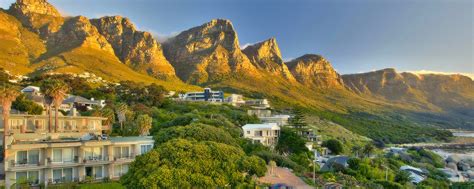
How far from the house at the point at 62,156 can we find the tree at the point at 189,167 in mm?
9761

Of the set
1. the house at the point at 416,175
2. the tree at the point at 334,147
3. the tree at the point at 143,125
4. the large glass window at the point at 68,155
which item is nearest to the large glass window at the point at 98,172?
the large glass window at the point at 68,155

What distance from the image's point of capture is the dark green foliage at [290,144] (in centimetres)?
6226

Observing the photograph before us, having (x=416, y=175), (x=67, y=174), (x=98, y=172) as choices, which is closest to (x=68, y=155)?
(x=67, y=174)

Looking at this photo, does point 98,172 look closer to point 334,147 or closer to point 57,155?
point 57,155

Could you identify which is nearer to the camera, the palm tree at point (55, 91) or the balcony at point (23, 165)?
the balcony at point (23, 165)

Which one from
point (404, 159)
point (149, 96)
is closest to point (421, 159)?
point (404, 159)

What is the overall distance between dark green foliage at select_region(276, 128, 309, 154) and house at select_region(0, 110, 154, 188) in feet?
82.1

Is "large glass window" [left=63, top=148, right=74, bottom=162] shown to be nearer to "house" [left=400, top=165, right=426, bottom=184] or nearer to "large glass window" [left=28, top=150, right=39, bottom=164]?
"large glass window" [left=28, top=150, right=39, bottom=164]

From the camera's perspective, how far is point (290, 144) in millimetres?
64375

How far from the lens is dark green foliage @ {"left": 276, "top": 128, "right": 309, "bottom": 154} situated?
62263 millimetres

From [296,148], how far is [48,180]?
121 feet

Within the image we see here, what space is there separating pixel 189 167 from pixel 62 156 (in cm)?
1389

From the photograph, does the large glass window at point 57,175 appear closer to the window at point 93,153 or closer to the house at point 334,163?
the window at point 93,153

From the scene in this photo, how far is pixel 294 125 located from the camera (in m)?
85.2
